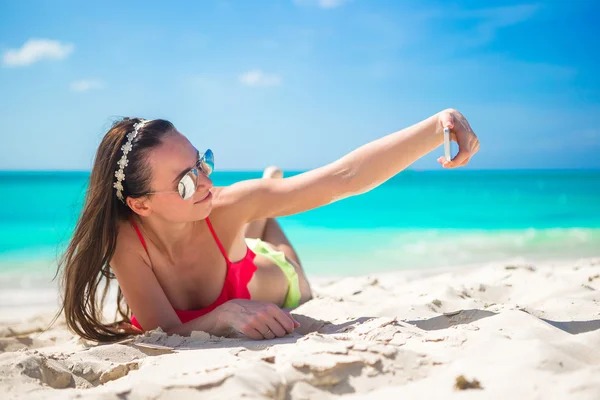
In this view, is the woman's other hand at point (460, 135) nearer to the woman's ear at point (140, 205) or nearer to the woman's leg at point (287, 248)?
the woman's ear at point (140, 205)

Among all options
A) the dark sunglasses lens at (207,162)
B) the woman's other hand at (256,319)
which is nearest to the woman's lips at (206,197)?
the dark sunglasses lens at (207,162)

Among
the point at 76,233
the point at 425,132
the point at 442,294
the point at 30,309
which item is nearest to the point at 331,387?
the point at 425,132

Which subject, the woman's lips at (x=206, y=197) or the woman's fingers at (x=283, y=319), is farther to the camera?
the woman's lips at (x=206, y=197)

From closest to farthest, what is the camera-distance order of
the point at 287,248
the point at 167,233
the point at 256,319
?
1. the point at 256,319
2. the point at 167,233
3. the point at 287,248

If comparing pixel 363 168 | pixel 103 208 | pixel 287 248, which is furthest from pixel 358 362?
pixel 287 248

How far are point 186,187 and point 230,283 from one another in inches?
26.8

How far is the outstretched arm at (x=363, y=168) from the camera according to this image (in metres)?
2.49

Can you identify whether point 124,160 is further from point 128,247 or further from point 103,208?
point 128,247

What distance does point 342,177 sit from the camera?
254 cm

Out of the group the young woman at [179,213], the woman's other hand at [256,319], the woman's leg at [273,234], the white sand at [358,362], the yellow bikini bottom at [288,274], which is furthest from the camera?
the woman's leg at [273,234]

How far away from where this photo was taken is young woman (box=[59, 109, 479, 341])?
8.18 ft

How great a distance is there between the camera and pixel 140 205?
262 centimetres

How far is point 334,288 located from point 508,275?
4.66 ft

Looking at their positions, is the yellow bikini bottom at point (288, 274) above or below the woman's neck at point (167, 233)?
below
